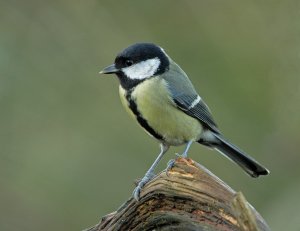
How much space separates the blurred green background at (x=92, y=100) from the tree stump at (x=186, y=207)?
59.2 inches

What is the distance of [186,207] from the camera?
7.84ft

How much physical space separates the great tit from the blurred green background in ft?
2.28

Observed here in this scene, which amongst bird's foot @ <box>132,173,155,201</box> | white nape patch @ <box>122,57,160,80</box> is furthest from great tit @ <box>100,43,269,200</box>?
bird's foot @ <box>132,173,155,201</box>

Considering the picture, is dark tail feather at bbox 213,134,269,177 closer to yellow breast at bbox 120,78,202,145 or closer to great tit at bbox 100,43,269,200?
great tit at bbox 100,43,269,200

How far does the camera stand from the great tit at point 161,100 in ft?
10.7

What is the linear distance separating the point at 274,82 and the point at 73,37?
1.28 meters

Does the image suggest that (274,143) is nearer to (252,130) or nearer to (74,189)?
(252,130)

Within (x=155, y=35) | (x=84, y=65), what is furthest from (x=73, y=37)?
(x=155, y=35)

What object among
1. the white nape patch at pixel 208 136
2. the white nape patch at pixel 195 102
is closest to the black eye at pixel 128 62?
the white nape patch at pixel 195 102

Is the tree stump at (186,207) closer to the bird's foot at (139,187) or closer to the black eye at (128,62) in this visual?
the bird's foot at (139,187)

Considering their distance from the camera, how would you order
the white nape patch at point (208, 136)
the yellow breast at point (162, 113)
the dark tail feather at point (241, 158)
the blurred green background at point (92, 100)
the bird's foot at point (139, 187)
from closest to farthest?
1. the bird's foot at point (139, 187)
2. the yellow breast at point (162, 113)
3. the dark tail feather at point (241, 158)
4. the white nape patch at point (208, 136)
5. the blurred green background at point (92, 100)

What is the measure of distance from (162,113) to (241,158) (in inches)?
19.3

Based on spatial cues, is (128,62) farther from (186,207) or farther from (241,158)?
(186,207)

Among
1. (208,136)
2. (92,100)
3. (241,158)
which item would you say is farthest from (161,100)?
(92,100)
